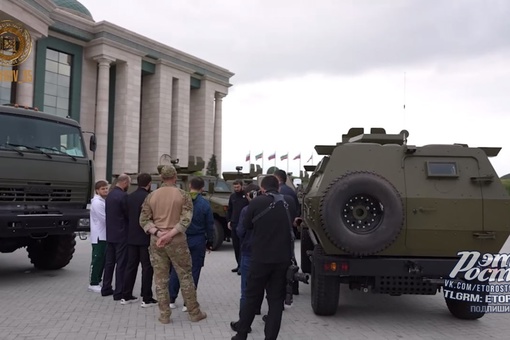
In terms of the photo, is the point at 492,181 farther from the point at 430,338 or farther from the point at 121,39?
the point at 121,39

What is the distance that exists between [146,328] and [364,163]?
10.2 ft

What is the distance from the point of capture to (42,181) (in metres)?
7.75

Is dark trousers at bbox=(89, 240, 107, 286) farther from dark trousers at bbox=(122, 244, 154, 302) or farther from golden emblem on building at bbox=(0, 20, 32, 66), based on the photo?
golden emblem on building at bbox=(0, 20, 32, 66)

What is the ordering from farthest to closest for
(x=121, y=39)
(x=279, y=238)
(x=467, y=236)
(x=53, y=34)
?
(x=121, y=39), (x=53, y=34), (x=467, y=236), (x=279, y=238)

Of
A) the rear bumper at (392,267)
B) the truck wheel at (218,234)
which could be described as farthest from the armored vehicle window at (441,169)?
the truck wheel at (218,234)

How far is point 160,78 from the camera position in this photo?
46.1 m

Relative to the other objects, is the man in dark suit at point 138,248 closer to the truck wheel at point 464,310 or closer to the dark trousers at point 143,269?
the dark trousers at point 143,269

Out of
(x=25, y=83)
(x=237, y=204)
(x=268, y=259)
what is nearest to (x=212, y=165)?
(x=25, y=83)

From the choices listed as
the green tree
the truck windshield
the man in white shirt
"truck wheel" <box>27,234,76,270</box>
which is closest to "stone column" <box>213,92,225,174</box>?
the green tree

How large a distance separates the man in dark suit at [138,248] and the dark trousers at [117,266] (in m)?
0.18

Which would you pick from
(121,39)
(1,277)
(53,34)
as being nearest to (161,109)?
(121,39)

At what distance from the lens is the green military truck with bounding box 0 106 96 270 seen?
7355 millimetres

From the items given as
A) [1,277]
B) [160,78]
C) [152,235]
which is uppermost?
[160,78]

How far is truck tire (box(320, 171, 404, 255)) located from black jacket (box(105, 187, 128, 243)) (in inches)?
113
